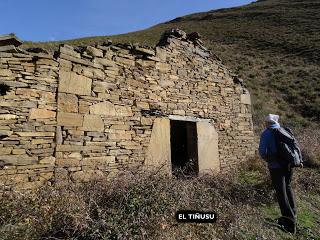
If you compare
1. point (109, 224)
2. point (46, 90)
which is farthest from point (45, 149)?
point (109, 224)

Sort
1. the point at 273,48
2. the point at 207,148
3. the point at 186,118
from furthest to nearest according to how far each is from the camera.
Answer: the point at 273,48 → the point at 207,148 → the point at 186,118

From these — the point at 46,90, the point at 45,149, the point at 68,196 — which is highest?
the point at 46,90

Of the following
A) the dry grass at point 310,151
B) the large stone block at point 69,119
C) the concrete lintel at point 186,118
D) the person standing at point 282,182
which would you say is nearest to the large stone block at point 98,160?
the large stone block at point 69,119

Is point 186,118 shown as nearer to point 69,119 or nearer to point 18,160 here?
point 69,119

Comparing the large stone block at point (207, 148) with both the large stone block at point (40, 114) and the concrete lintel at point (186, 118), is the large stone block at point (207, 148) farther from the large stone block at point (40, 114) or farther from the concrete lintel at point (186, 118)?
the large stone block at point (40, 114)

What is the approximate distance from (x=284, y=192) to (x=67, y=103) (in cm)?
354

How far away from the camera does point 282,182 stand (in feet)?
16.4

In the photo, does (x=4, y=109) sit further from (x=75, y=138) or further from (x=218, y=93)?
(x=218, y=93)

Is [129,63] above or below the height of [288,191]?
above

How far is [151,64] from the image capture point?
710 centimetres

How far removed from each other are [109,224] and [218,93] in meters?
5.22

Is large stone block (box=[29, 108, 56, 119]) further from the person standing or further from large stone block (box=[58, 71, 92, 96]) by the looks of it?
the person standing

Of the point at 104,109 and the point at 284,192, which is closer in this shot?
the point at 284,192

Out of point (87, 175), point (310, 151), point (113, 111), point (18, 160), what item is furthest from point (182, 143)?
point (18, 160)
